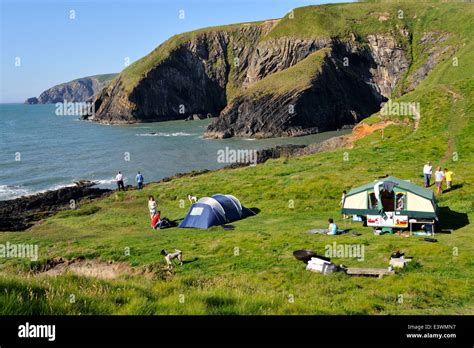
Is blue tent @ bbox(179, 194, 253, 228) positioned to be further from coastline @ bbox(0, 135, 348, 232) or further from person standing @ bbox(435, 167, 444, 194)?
coastline @ bbox(0, 135, 348, 232)

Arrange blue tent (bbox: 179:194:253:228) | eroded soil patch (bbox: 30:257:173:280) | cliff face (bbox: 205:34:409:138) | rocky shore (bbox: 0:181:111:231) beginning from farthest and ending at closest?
1. cliff face (bbox: 205:34:409:138)
2. rocky shore (bbox: 0:181:111:231)
3. blue tent (bbox: 179:194:253:228)
4. eroded soil patch (bbox: 30:257:173:280)

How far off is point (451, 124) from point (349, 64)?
Answer: 117865mm

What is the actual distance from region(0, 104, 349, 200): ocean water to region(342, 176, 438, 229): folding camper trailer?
46933 mm

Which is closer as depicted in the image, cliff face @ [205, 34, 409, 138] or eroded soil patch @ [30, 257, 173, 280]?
eroded soil patch @ [30, 257, 173, 280]

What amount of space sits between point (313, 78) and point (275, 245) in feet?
381

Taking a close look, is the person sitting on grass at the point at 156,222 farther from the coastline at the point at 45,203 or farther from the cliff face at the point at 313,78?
the cliff face at the point at 313,78

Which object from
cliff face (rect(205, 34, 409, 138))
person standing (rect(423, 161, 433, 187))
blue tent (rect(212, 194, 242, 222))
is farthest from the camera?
cliff face (rect(205, 34, 409, 138))

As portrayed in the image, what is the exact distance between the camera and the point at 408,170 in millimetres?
36094

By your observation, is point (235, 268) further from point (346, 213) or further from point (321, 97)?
point (321, 97)

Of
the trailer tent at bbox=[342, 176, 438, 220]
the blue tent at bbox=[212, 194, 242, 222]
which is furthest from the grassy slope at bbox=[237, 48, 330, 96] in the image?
the trailer tent at bbox=[342, 176, 438, 220]

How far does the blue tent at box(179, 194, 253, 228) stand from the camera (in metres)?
29.2

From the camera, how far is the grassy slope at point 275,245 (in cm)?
848

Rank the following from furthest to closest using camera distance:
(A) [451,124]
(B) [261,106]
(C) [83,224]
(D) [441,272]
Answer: (B) [261,106] → (A) [451,124] → (C) [83,224] → (D) [441,272]
